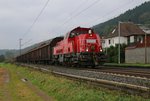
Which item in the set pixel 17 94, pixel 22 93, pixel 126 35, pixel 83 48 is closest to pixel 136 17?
pixel 126 35

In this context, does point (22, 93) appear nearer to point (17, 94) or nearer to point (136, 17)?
point (17, 94)

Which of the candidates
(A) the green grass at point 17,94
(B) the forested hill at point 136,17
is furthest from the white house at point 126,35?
(A) the green grass at point 17,94

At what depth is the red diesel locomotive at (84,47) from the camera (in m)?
29.8

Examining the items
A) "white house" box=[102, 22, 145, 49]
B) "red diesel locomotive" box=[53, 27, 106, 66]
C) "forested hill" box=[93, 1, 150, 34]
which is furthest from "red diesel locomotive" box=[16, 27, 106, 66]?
"forested hill" box=[93, 1, 150, 34]

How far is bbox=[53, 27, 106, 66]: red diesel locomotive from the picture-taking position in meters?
29.8

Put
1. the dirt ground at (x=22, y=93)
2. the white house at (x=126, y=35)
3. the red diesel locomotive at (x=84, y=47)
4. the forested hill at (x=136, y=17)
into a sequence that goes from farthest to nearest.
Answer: the forested hill at (x=136, y=17) → the white house at (x=126, y=35) → the red diesel locomotive at (x=84, y=47) → the dirt ground at (x=22, y=93)

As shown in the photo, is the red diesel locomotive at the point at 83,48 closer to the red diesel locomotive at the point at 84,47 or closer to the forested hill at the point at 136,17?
the red diesel locomotive at the point at 84,47

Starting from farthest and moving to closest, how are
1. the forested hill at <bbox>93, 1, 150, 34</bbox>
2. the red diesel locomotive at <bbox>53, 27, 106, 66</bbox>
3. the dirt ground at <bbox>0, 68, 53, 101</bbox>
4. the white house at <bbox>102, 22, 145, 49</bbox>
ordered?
the forested hill at <bbox>93, 1, 150, 34</bbox>, the white house at <bbox>102, 22, 145, 49</bbox>, the red diesel locomotive at <bbox>53, 27, 106, 66</bbox>, the dirt ground at <bbox>0, 68, 53, 101</bbox>

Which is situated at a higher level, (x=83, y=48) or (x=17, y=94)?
(x=83, y=48)

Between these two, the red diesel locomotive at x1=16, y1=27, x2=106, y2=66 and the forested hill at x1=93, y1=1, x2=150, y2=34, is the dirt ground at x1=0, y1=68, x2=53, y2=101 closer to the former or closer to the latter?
the red diesel locomotive at x1=16, y1=27, x2=106, y2=66

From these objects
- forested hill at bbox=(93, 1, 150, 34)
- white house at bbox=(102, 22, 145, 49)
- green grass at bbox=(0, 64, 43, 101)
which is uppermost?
forested hill at bbox=(93, 1, 150, 34)

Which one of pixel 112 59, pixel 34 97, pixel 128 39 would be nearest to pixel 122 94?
pixel 34 97

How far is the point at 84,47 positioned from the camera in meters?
30.2

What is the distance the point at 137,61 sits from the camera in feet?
209
